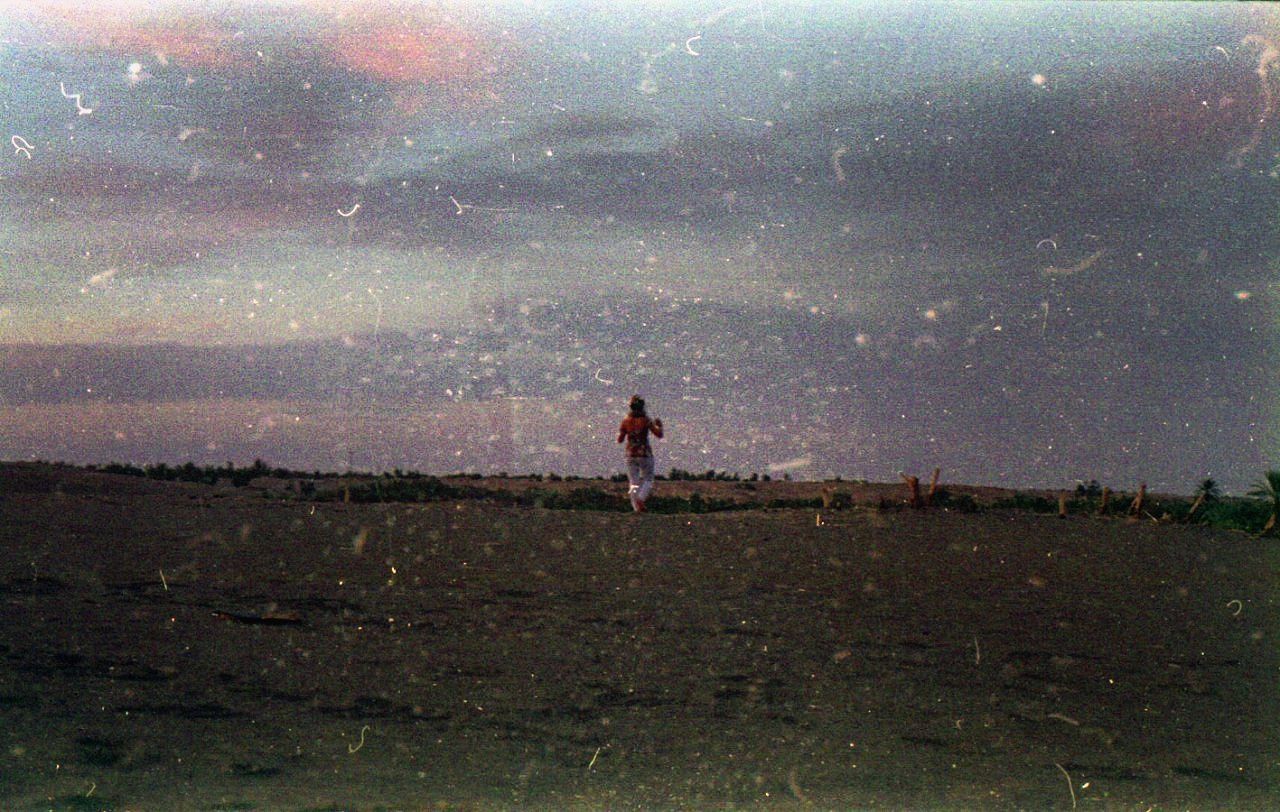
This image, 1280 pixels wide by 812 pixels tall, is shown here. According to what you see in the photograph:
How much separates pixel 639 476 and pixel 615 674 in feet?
32.9

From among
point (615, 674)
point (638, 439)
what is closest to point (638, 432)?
point (638, 439)

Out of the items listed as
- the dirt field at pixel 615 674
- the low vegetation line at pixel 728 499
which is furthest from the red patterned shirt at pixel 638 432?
the low vegetation line at pixel 728 499

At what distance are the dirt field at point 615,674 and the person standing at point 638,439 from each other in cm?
180

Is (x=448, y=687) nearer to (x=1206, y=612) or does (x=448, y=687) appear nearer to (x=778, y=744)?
(x=778, y=744)

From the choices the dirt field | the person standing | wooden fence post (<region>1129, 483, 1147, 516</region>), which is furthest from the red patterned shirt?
wooden fence post (<region>1129, 483, 1147, 516</region>)

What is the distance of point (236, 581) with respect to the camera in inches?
509

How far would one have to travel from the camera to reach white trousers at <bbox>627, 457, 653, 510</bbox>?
62.1ft

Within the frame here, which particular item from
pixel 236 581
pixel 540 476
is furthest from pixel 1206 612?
pixel 540 476

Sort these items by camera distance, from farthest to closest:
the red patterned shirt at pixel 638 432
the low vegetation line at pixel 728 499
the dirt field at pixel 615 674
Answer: the low vegetation line at pixel 728 499 → the red patterned shirt at pixel 638 432 → the dirt field at pixel 615 674

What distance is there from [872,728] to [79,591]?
810cm

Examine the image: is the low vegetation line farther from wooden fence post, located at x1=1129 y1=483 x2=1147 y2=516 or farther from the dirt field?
the dirt field

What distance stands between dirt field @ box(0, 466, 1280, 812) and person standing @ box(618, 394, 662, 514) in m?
1.80

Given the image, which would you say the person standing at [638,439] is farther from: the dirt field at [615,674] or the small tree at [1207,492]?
the small tree at [1207,492]

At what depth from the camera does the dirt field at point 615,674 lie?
22.7ft
